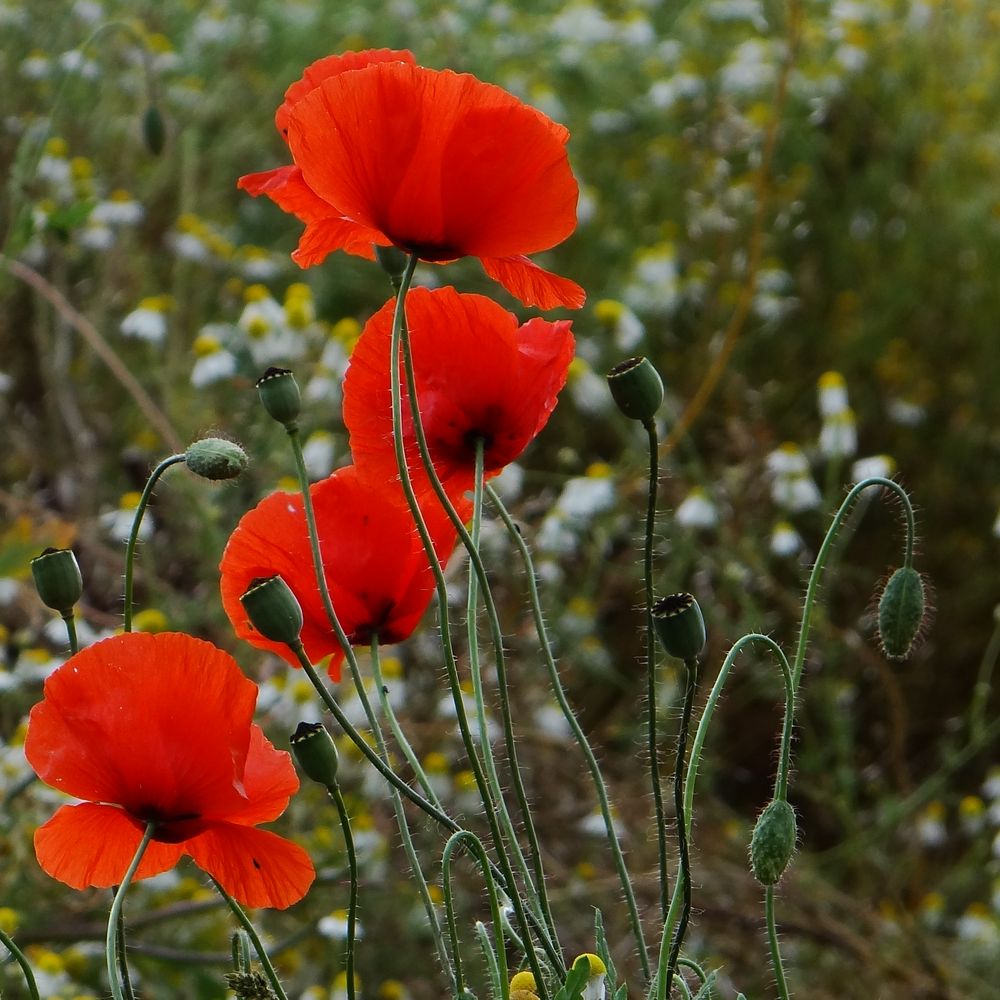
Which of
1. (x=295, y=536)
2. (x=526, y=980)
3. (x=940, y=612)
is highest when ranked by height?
(x=295, y=536)

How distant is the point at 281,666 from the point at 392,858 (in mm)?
319

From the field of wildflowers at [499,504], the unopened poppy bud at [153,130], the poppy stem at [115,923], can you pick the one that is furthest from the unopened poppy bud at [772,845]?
the unopened poppy bud at [153,130]

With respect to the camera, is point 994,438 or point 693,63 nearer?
point 994,438

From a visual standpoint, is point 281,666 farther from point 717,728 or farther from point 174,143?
point 174,143

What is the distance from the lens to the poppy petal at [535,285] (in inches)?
31.2

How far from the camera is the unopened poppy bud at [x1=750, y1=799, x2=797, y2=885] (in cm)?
66

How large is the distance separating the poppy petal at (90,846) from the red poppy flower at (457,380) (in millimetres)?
190

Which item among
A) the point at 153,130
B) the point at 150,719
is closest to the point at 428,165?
the point at 150,719

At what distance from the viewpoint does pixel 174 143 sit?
3377mm

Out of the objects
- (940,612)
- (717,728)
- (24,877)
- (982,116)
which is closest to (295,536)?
(24,877)

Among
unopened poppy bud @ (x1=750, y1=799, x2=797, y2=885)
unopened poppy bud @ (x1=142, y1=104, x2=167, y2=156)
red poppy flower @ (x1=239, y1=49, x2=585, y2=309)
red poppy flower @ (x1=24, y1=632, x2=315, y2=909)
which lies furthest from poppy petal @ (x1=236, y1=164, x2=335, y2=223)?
unopened poppy bud @ (x1=142, y1=104, x2=167, y2=156)

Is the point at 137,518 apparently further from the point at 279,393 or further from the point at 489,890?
the point at 489,890

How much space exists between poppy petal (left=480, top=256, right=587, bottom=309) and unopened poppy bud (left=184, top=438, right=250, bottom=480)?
0.60 ft

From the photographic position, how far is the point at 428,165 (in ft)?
2.40
